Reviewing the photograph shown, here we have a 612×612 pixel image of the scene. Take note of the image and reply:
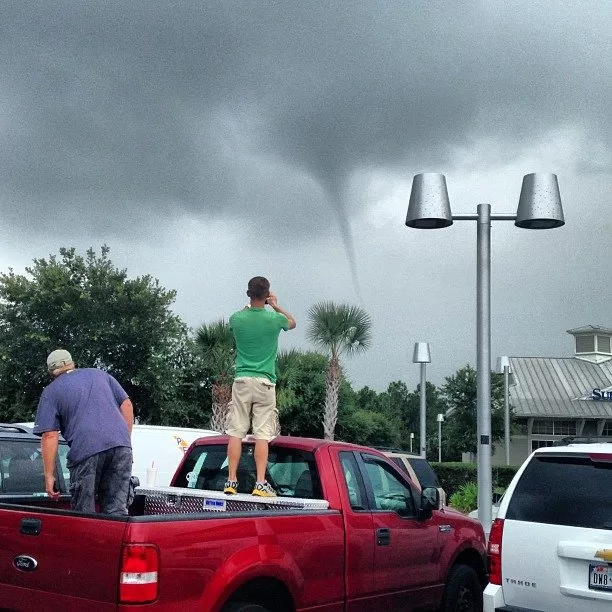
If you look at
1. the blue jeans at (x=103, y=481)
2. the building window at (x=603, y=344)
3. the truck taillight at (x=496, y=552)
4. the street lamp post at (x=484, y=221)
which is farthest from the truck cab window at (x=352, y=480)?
the building window at (x=603, y=344)

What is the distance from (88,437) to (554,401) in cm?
5780

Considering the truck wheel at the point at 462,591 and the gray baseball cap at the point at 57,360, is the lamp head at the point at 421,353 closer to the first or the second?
the truck wheel at the point at 462,591

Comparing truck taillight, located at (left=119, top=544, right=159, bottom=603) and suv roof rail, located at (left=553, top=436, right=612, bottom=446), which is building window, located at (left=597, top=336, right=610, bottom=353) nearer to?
suv roof rail, located at (left=553, top=436, right=612, bottom=446)

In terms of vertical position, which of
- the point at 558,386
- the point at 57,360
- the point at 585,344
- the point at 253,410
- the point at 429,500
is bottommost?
the point at 429,500

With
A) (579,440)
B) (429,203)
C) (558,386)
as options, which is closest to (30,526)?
(579,440)

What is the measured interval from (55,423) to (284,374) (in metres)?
30.2

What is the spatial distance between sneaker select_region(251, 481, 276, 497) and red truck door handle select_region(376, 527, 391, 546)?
821 millimetres

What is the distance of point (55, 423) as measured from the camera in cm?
651

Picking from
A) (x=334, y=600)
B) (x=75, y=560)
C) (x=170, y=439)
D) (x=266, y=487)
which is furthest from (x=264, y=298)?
(x=170, y=439)

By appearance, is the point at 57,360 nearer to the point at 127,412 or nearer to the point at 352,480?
the point at 127,412

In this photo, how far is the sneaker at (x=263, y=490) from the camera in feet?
22.1

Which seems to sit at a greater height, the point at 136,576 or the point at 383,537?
the point at 383,537

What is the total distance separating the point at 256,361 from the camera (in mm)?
7617

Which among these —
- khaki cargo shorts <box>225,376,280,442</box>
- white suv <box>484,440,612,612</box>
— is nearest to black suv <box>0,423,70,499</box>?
khaki cargo shorts <box>225,376,280,442</box>
